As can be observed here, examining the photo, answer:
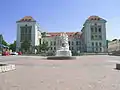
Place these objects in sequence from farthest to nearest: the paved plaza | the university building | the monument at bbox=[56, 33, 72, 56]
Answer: the university building, the monument at bbox=[56, 33, 72, 56], the paved plaza

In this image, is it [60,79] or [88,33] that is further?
[88,33]

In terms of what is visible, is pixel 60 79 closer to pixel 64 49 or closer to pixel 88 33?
pixel 64 49

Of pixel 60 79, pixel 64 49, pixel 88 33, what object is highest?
pixel 88 33

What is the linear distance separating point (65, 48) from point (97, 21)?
269 feet

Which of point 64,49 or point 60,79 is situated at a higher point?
point 64,49

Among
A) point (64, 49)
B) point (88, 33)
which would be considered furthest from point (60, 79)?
point (88, 33)

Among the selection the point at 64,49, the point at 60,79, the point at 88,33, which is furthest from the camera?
the point at 88,33

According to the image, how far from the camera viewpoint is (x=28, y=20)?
126625 mm

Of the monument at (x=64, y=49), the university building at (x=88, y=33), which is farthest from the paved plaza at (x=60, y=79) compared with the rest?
the university building at (x=88, y=33)

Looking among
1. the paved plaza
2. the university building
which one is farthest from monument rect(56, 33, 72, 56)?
the university building

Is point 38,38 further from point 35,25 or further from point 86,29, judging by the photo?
point 86,29

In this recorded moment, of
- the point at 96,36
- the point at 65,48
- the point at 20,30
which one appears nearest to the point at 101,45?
the point at 96,36

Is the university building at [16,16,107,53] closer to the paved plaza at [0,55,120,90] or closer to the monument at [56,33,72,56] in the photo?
the monument at [56,33,72,56]

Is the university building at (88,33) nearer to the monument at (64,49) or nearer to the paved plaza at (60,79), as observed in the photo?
the monument at (64,49)
